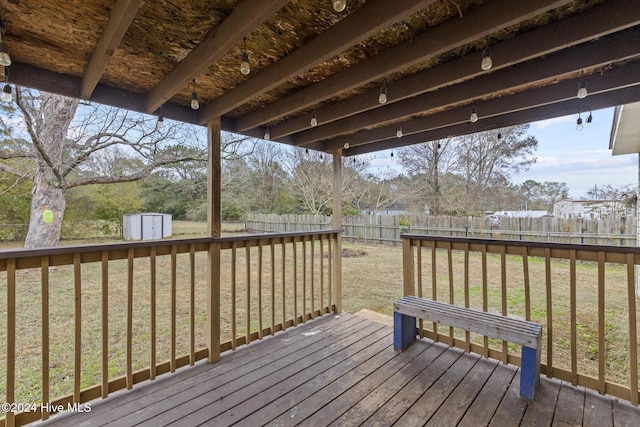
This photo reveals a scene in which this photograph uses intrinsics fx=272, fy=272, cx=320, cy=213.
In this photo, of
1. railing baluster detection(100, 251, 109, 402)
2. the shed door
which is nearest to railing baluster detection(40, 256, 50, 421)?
railing baluster detection(100, 251, 109, 402)

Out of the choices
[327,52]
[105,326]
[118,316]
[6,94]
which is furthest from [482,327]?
[118,316]

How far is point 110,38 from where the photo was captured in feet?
4.75

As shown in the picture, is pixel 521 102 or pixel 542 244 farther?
pixel 521 102

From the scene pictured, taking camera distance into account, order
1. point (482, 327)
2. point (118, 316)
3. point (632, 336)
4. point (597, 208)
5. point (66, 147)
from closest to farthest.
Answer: point (632, 336)
point (482, 327)
point (118, 316)
point (66, 147)
point (597, 208)

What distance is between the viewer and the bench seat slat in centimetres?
186

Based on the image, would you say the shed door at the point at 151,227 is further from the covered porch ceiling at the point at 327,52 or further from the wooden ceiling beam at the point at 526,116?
the wooden ceiling beam at the point at 526,116

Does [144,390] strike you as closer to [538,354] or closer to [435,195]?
[538,354]

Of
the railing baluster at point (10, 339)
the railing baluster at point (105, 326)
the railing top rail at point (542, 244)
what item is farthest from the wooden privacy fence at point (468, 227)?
the railing baluster at point (10, 339)

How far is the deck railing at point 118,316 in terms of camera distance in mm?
1656

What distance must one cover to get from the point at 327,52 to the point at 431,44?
0.60 m

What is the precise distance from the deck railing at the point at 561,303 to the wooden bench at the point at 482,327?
20 centimetres

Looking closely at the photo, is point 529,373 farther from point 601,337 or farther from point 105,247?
point 105,247

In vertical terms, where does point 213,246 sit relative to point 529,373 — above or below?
above

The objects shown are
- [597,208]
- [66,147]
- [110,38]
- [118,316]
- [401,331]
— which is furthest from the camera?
[597,208]
